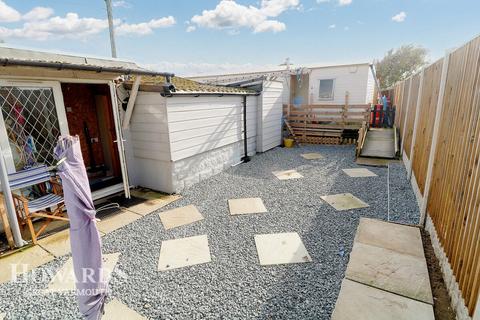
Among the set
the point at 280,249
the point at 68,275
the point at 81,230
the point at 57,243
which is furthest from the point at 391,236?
the point at 57,243

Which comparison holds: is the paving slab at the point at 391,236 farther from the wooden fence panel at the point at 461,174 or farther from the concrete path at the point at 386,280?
the wooden fence panel at the point at 461,174

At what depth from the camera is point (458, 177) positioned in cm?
236

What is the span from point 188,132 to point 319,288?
161 inches

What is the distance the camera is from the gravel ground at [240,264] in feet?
7.77

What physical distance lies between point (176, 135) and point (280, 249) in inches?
126

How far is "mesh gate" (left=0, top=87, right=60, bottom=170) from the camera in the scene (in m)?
3.89

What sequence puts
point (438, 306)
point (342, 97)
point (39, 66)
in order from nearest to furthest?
point (438, 306) < point (39, 66) < point (342, 97)

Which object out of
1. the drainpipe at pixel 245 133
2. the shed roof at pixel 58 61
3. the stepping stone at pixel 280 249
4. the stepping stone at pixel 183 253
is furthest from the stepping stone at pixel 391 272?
the drainpipe at pixel 245 133

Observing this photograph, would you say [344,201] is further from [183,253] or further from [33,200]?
[33,200]

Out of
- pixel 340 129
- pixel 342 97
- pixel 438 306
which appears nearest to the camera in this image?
pixel 438 306

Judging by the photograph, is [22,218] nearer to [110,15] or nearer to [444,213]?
[444,213]

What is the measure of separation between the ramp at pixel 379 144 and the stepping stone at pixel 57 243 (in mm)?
7831

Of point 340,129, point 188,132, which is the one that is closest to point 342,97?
point 340,129

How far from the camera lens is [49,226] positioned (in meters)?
4.05
